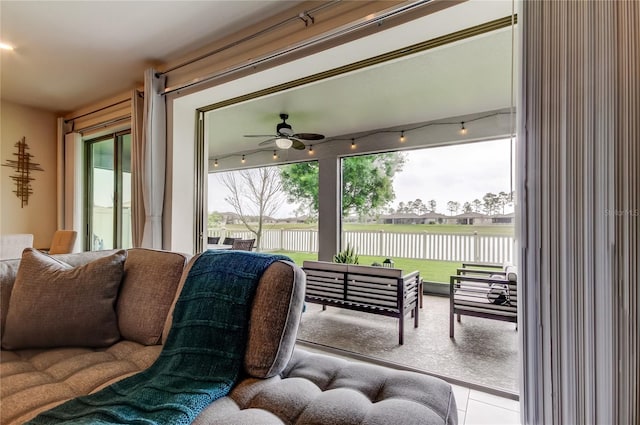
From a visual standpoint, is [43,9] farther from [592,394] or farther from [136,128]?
[592,394]

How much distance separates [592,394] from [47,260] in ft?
7.80

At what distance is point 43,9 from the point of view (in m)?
2.21

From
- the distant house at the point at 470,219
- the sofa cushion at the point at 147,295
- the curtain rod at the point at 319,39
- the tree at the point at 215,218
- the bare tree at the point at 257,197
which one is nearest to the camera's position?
the sofa cushion at the point at 147,295

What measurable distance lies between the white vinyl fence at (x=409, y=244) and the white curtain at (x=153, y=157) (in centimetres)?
294

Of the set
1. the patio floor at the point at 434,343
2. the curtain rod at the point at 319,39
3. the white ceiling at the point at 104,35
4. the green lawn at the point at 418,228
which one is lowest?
the patio floor at the point at 434,343

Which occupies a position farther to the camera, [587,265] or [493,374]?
[493,374]

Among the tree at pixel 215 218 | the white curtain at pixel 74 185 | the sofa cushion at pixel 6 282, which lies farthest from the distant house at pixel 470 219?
the white curtain at pixel 74 185

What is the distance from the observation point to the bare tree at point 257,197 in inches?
228

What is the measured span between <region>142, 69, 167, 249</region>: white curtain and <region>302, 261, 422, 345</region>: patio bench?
61.6 inches

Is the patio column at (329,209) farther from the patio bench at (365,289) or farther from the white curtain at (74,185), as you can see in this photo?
the white curtain at (74,185)

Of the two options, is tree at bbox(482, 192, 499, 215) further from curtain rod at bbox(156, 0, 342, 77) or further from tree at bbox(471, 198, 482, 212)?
curtain rod at bbox(156, 0, 342, 77)

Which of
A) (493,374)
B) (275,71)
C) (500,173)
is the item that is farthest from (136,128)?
(500,173)

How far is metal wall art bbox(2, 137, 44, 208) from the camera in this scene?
156 inches

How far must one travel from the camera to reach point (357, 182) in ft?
17.4
